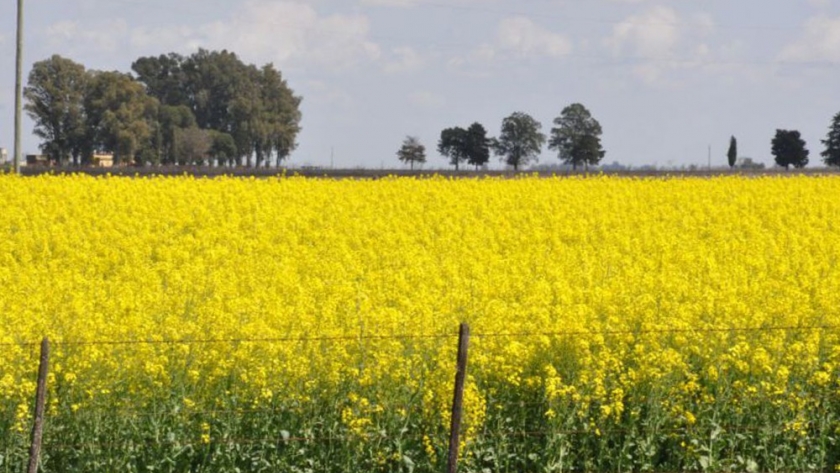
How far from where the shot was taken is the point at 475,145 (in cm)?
9919

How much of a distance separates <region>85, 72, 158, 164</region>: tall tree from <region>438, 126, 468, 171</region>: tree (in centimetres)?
2479

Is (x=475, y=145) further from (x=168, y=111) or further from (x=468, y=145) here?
(x=168, y=111)

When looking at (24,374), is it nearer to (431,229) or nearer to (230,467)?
(230,467)

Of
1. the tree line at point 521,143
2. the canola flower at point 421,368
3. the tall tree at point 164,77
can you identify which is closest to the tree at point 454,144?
the tree line at point 521,143

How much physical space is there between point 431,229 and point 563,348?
45.4 ft

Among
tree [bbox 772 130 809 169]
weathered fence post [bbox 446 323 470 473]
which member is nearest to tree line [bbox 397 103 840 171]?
tree [bbox 772 130 809 169]

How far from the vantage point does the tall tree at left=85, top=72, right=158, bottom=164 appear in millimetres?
111250

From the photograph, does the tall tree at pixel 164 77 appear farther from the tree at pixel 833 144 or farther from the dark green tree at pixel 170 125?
the tree at pixel 833 144

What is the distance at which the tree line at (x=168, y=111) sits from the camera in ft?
371

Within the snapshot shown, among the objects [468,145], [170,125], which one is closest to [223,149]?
[170,125]

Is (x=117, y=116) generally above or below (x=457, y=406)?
above

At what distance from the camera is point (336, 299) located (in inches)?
626

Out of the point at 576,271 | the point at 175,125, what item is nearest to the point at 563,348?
the point at 576,271

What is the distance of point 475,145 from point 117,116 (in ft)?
95.4
